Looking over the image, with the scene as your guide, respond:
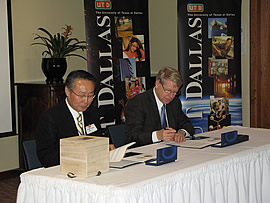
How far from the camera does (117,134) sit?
4.37 meters

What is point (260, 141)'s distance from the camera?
4.14m

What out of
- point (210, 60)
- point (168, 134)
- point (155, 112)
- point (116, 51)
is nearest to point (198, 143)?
point (168, 134)

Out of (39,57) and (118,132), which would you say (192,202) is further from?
(39,57)

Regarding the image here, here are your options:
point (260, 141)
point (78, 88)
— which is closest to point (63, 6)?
point (78, 88)

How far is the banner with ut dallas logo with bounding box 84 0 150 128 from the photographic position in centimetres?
609

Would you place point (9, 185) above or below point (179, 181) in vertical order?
below

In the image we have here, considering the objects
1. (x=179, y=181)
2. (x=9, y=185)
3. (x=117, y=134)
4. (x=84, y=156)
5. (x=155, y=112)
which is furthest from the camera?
(x=9, y=185)

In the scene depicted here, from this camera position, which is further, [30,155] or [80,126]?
[80,126]

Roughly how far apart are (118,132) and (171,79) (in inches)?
26.0

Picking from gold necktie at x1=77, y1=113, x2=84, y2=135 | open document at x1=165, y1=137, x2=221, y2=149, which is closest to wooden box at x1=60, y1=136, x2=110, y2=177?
gold necktie at x1=77, y1=113, x2=84, y2=135

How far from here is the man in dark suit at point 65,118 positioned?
3.67 meters

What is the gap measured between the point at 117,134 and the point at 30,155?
993mm

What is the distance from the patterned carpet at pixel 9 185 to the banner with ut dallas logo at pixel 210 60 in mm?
2368

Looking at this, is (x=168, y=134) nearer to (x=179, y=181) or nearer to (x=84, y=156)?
(x=179, y=181)
